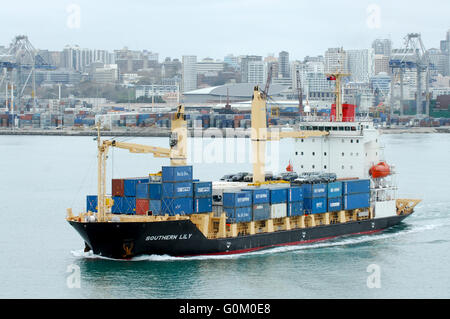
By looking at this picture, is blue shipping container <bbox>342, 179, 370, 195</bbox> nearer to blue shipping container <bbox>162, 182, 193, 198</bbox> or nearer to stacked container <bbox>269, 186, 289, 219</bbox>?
stacked container <bbox>269, 186, 289, 219</bbox>

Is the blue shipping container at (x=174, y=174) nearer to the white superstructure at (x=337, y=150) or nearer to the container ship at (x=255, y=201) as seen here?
the container ship at (x=255, y=201)

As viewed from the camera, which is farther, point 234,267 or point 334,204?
point 334,204

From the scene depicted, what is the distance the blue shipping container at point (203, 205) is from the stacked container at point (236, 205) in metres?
0.67

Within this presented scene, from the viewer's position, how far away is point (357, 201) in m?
33.7

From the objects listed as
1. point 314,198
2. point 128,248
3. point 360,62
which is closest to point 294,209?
point 314,198

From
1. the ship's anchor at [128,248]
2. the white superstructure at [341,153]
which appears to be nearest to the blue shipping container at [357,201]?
the white superstructure at [341,153]

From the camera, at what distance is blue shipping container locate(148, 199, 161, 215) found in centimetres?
2736

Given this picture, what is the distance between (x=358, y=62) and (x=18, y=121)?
7554 centimetres

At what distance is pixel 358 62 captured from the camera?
185m

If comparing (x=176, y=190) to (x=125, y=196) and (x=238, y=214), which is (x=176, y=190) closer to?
(x=125, y=196)

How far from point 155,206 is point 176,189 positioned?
94 centimetres

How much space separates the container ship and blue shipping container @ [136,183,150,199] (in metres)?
0.03

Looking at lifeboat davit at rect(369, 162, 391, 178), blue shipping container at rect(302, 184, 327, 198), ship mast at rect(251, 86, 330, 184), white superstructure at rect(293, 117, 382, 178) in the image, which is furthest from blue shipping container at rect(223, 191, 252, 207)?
lifeboat davit at rect(369, 162, 391, 178)
